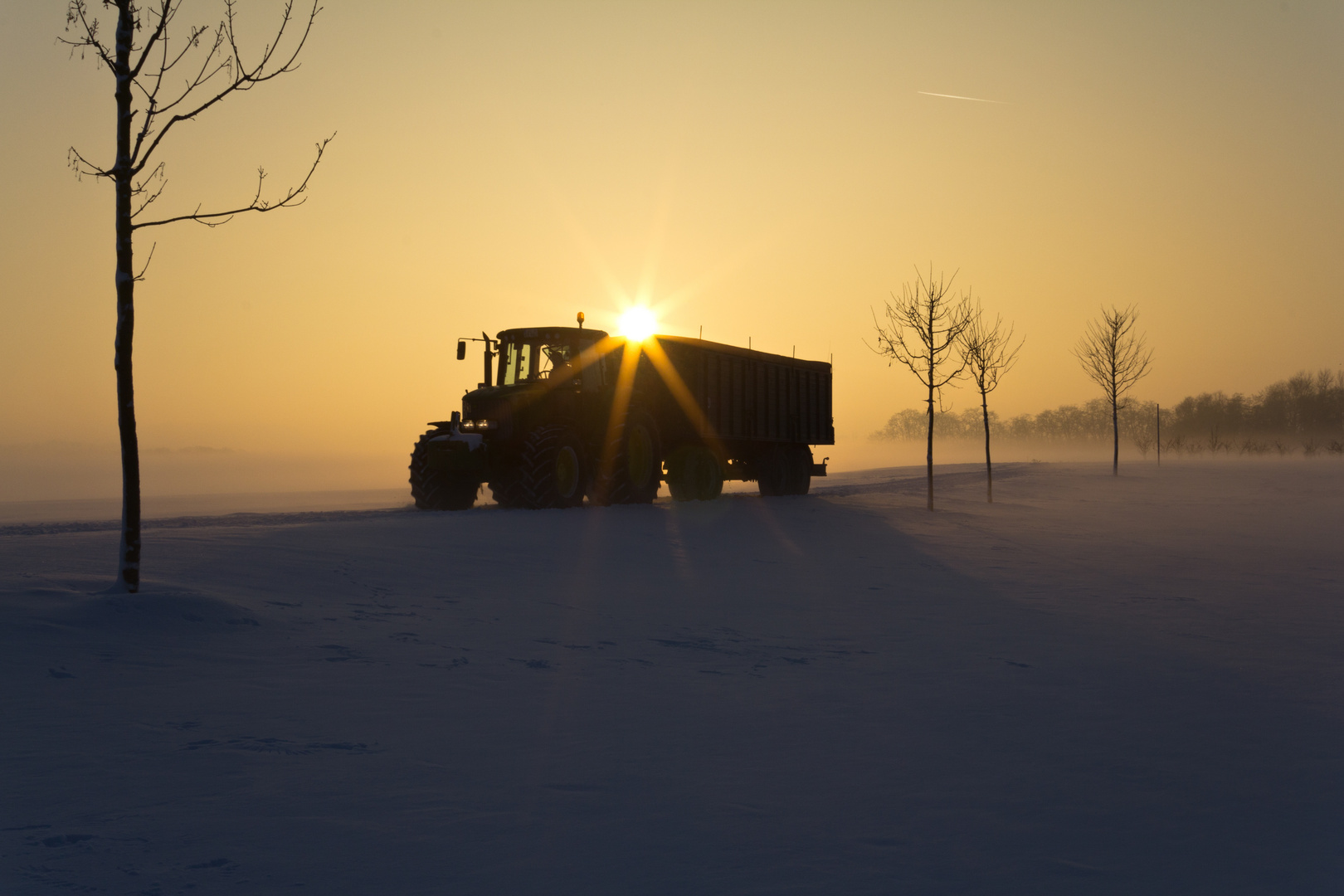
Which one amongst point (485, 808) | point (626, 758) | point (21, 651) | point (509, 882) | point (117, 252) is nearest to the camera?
point (509, 882)

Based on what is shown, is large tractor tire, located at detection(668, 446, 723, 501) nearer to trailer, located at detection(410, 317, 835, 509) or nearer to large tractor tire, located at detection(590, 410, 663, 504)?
trailer, located at detection(410, 317, 835, 509)

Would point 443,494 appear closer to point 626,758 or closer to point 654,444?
point 654,444

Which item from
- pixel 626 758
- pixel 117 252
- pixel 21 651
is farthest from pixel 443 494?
pixel 626 758

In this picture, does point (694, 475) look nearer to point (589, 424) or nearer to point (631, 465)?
point (631, 465)

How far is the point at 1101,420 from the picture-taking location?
134 metres

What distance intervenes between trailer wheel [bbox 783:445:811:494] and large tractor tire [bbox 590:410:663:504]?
6416mm

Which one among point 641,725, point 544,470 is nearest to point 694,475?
point 544,470

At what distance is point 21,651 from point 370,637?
239 centimetres

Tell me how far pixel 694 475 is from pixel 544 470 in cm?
623

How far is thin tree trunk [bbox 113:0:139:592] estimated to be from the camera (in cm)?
884

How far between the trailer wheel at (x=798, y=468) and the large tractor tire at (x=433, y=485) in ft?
33.7

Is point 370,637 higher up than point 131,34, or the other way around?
point 131,34

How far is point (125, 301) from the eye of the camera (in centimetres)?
886

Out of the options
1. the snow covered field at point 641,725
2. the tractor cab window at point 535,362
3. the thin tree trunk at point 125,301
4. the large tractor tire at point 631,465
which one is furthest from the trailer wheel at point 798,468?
the thin tree trunk at point 125,301
